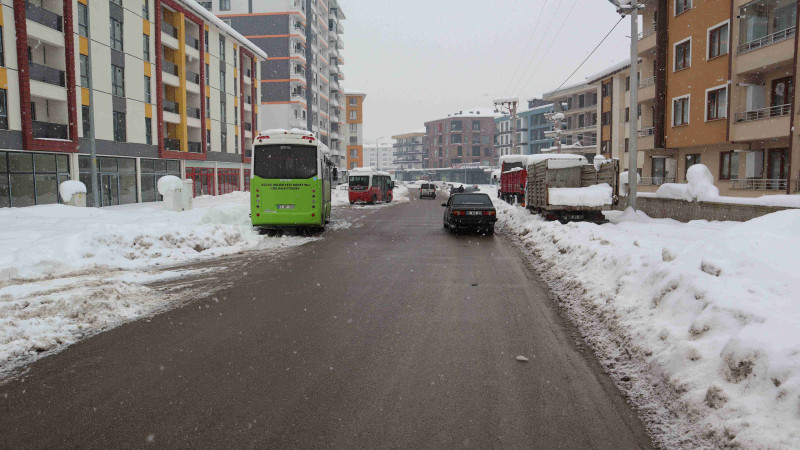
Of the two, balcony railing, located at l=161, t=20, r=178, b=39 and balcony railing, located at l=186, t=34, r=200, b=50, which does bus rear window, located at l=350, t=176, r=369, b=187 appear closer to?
balcony railing, located at l=186, t=34, r=200, b=50

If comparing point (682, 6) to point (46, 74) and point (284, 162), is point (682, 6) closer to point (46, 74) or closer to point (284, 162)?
point (284, 162)

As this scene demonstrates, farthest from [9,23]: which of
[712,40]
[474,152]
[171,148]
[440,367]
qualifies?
[474,152]

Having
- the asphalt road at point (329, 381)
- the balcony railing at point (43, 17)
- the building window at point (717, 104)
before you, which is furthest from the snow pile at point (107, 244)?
the building window at point (717, 104)

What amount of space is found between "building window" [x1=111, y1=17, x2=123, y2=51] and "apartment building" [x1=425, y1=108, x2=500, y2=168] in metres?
109

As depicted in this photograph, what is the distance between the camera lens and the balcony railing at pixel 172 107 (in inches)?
1577

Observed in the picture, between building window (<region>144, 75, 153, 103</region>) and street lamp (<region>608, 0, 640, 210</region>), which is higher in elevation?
building window (<region>144, 75, 153, 103</region>)

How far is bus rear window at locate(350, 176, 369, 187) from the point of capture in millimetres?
44125

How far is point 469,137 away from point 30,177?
119226mm

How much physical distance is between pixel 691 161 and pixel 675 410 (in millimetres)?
29476

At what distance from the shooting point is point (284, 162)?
1781cm

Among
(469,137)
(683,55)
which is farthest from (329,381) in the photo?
(469,137)

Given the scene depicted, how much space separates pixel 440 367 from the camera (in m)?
5.16

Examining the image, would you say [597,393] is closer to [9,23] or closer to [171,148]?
[9,23]

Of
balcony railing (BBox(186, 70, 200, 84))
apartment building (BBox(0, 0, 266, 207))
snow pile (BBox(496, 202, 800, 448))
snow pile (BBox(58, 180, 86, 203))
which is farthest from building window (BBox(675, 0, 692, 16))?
balcony railing (BBox(186, 70, 200, 84))
